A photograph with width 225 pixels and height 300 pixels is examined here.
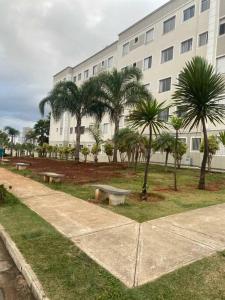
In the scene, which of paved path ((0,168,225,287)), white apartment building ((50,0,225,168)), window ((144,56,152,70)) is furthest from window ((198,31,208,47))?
paved path ((0,168,225,287))

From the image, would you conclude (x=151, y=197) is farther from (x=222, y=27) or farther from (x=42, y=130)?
(x=42, y=130)

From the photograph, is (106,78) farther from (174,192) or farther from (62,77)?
(62,77)

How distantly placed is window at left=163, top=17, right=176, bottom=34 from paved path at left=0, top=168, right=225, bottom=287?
2407cm

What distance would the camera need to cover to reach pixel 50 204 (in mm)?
7809

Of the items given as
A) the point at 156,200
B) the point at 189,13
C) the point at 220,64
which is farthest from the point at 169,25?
the point at 156,200

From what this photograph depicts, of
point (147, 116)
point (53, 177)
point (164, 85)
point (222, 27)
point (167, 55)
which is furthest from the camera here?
point (164, 85)

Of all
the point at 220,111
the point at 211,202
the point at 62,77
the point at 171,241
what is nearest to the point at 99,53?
the point at 62,77

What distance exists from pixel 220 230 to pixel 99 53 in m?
38.1

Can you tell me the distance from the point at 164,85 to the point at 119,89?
854 centimetres

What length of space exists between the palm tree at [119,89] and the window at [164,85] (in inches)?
246

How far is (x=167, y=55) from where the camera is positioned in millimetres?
27547

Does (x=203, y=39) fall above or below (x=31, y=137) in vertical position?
above

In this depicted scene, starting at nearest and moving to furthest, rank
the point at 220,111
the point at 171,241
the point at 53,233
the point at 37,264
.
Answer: the point at 37,264
the point at 171,241
the point at 53,233
the point at 220,111

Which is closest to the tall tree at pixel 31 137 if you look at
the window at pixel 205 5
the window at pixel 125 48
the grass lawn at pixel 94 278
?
the window at pixel 125 48
